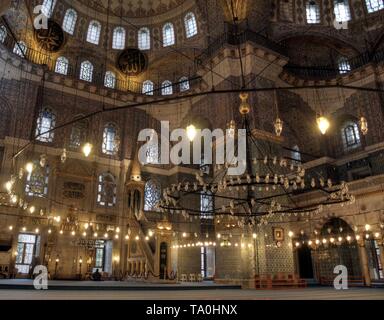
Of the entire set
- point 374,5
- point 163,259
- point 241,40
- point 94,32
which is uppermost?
point 94,32

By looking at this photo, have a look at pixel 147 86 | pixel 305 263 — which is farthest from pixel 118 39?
pixel 305 263

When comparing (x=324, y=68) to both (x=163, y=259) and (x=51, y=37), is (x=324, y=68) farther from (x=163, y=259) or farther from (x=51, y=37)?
(x=51, y=37)

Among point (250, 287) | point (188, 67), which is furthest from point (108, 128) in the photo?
point (250, 287)

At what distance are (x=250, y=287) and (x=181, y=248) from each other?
583cm

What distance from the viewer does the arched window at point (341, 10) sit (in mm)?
17766

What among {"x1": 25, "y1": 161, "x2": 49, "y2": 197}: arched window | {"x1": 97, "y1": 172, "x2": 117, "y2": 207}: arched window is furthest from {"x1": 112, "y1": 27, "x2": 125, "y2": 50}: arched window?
{"x1": 25, "y1": 161, "x2": 49, "y2": 197}: arched window

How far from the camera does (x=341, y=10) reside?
17.9m

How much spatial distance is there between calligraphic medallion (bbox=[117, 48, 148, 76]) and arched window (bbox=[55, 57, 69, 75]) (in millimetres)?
2908

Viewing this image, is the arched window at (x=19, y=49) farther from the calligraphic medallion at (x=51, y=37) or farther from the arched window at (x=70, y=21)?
the arched window at (x=70, y=21)

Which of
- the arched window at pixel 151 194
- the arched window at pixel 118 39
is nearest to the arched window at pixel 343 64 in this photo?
the arched window at pixel 151 194

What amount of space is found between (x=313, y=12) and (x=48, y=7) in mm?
14118

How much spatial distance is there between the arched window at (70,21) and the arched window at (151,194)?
958 cm

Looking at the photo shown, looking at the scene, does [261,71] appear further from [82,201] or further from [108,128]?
[82,201]

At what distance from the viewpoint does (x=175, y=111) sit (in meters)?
20.0
